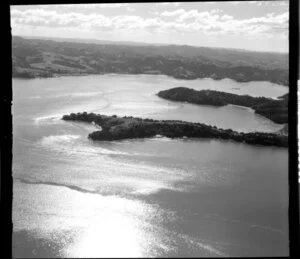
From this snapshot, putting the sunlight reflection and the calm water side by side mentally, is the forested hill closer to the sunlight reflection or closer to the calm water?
the calm water

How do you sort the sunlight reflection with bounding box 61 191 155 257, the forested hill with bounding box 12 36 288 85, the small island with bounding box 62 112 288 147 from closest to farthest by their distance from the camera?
the sunlight reflection with bounding box 61 191 155 257 < the small island with bounding box 62 112 288 147 < the forested hill with bounding box 12 36 288 85

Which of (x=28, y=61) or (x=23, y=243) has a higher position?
(x=28, y=61)

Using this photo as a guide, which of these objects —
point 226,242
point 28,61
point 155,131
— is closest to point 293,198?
point 226,242

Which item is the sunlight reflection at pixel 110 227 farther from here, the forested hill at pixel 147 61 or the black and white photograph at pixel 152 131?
the forested hill at pixel 147 61

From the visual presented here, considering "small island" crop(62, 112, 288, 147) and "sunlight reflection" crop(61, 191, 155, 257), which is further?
"small island" crop(62, 112, 288, 147)

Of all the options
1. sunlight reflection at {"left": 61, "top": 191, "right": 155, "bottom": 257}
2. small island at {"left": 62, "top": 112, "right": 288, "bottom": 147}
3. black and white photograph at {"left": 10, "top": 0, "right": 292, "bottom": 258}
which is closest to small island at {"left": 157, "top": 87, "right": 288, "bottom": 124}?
black and white photograph at {"left": 10, "top": 0, "right": 292, "bottom": 258}

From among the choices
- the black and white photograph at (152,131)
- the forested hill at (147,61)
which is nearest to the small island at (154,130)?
the black and white photograph at (152,131)

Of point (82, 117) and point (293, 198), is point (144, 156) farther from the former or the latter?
point (293, 198)
